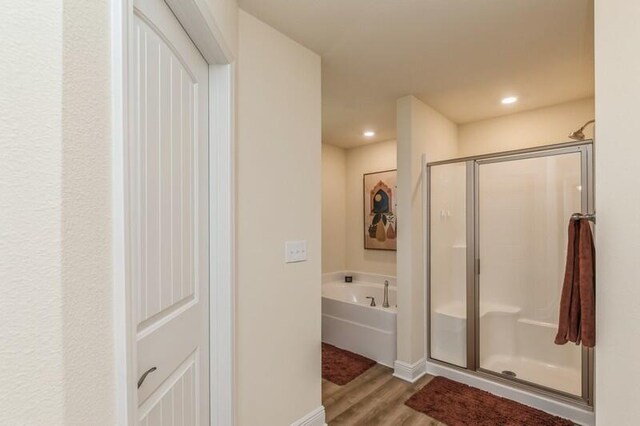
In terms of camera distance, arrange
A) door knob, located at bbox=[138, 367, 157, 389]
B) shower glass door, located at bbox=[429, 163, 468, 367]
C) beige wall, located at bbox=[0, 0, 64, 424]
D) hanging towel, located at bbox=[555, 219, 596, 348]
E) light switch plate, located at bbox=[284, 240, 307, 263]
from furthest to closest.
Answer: shower glass door, located at bbox=[429, 163, 468, 367] < light switch plate, located at bbox=[284, 240, 307, 263] < hanging towel, located at bbox=[555, 219, 596, 348] < door knob, located at bbox=[138, 367, 157, 389] < beige wall, located at bbox=[0, 0, 64, 424]

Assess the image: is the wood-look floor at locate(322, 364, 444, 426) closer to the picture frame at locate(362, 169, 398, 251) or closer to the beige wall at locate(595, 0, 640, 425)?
the beige wall at locate(595, 0, 640, 425)

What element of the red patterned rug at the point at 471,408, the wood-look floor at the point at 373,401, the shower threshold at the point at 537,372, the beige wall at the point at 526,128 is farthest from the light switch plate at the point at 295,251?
the beige wall at the point at 526,128

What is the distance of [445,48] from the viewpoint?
6.73ft

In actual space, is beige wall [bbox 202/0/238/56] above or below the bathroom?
above

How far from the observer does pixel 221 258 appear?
1.39 m

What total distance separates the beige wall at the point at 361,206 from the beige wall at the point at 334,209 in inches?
3.0

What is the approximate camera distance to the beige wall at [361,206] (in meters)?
4.23

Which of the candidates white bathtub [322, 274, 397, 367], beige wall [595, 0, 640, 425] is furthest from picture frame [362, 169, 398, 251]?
beige wall [595, 0, 640, 425]

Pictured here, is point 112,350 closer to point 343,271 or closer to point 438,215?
point 438,215

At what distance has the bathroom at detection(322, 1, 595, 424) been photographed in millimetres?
2350

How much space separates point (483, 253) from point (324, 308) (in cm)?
178

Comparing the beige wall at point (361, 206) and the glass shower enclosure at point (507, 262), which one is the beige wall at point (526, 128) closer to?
the glass shower enclosure at point (507, 262)

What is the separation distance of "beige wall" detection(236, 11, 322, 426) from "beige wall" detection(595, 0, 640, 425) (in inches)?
55.5

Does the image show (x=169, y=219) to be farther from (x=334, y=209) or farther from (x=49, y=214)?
(x=334, y=209)
